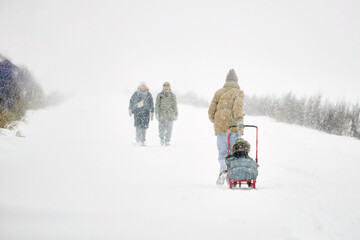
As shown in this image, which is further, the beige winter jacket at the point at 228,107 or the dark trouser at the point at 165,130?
the dark trouser at the point at 165,130

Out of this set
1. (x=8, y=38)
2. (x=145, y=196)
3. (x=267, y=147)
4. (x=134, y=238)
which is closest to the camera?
(x=134, y=238)

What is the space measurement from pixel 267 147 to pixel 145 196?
6389 mm

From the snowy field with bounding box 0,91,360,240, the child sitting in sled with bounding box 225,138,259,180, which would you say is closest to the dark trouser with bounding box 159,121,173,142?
the snowy field with bounding box 0,91,360,240

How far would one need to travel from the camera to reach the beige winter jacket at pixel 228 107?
5820mm

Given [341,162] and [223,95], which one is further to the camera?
[341,162]

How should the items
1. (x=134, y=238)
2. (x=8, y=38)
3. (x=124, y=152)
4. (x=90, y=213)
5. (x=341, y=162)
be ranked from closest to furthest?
(x=134, y=238) < (x=90, y=213) < (x=341, y=162) < (x=124, y=152) < (x=8, y=38)

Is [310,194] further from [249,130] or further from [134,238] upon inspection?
[249,130]

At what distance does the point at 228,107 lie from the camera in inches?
235

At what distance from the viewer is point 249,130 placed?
41.0 ft

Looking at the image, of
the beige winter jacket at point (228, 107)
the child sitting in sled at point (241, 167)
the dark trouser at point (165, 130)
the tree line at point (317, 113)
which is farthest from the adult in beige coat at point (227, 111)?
the tree line at point (317, 113)

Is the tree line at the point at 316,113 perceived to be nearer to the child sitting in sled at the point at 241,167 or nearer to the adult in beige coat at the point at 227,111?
the adult in beige coat at the point at 227,111

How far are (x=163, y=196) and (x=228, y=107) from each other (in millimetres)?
2522

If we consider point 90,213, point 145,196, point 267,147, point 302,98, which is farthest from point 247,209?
point 302,98

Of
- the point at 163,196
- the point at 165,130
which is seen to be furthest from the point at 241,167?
the point at 165,130
